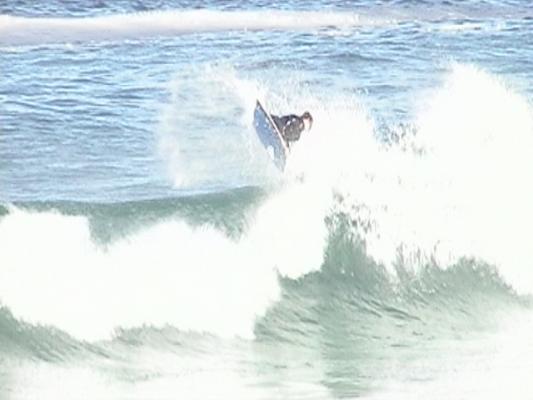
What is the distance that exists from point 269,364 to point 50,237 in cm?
287

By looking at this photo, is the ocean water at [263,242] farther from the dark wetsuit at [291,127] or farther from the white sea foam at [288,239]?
the dark wetsuit at [291,127]

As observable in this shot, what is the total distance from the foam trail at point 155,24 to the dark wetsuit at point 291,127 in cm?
1369

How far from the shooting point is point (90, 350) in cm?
1611

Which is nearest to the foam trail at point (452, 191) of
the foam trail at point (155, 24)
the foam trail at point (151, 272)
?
the foam trail at point (151, 272)

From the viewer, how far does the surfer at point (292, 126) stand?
18.9 meters

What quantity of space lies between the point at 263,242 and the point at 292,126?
160cm

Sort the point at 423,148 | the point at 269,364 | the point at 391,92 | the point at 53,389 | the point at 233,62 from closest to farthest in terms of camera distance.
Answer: the point at 53,389, the point at 269,364, the point at 423,148, the point at 391,92, the point at 233,62

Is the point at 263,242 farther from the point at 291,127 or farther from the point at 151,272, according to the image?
the point at 291,127

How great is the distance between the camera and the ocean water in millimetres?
15719

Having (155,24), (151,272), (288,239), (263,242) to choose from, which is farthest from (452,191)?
(155,24)

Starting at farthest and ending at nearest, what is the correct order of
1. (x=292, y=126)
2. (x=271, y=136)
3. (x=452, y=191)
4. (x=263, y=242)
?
(x=452, y=191)
(x=271, y=136)
(x=292, y=126)
(x=263, y=242)

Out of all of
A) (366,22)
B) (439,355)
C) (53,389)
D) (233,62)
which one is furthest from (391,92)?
(53,389)

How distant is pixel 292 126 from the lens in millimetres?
19062

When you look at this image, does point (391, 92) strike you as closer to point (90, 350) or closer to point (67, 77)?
point (67, 77)
